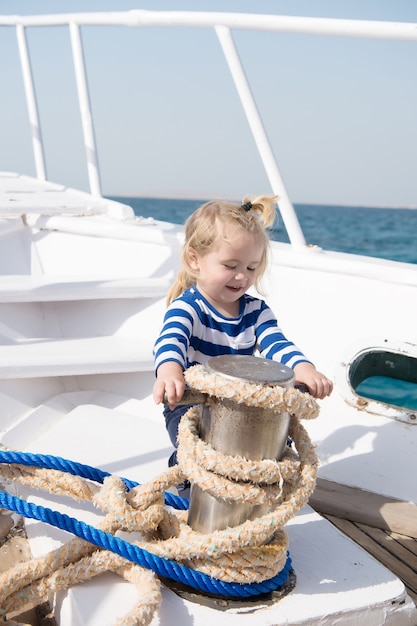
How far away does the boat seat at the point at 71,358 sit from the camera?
210 cm

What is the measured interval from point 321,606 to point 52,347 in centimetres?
142

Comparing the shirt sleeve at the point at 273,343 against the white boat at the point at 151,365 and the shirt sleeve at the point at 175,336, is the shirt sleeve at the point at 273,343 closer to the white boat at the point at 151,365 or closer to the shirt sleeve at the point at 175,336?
the shirt sleeve at the point at 175,336

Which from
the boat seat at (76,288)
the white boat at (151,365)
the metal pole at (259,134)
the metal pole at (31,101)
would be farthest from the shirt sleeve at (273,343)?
the metal pole at (31,101)

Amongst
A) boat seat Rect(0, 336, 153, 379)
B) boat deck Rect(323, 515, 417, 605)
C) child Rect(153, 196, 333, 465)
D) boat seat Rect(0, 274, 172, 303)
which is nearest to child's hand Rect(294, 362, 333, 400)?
child Rect(153, 196, 333, 465)

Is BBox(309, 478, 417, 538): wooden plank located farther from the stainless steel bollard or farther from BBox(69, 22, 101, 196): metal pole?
BBox(69, 22, 101, 196): metal pole

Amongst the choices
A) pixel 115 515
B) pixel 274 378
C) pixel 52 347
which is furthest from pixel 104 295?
pixel 274 378

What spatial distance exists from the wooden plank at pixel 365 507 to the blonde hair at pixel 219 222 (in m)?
0.68

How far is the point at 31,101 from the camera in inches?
152

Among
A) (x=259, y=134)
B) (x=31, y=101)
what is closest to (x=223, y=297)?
(x=259, y=134)

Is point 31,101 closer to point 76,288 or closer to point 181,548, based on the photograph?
point 76,288

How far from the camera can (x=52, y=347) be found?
2.29 m

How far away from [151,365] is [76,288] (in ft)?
1.41

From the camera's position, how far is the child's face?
147cm

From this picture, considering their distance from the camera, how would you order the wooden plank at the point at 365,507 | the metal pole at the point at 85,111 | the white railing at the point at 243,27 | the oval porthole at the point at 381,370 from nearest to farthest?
the wooden plank at the point at 365,507 → the white railing at the point at 243,27 → the oval porthole at the point at 381,370 → the metal pole at the point at 85,111
